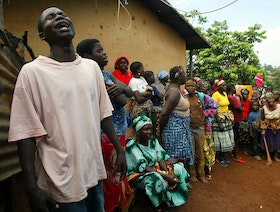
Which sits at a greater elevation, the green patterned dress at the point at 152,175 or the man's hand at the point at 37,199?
the man's hand at the point at 37,199

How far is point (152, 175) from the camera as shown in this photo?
3.10m

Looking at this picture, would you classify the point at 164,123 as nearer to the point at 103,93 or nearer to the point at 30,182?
the point at 103,93

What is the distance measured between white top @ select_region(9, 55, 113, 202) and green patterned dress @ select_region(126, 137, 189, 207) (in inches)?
68.9

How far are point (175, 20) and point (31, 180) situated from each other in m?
5.88

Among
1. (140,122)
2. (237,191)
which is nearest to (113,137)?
(140,122)

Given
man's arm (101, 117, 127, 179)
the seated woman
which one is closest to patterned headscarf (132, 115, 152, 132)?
the seated woman

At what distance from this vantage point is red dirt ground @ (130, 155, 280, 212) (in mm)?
3693

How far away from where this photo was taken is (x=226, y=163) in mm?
5648

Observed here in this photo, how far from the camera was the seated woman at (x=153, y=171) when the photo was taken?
307cm

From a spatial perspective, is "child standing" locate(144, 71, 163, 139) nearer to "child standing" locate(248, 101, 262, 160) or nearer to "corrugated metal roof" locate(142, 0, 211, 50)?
"corrugated metal roof" locate(142, 0, 211, 50)

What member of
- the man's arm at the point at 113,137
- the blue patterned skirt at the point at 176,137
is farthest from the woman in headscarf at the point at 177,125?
the man's arm at the point at 113,137

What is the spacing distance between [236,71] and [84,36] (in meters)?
11.3

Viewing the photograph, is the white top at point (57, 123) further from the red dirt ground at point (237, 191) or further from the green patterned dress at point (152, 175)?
the red dirt ground at point (237, 191)

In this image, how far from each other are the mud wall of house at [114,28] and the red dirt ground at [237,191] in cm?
272
